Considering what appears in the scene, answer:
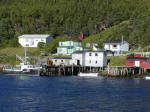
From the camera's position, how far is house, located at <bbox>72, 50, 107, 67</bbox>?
95375 mm

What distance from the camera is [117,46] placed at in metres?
113

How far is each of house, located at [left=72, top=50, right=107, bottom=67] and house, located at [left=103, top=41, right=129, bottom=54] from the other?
53.7 ft

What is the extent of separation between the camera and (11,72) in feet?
316

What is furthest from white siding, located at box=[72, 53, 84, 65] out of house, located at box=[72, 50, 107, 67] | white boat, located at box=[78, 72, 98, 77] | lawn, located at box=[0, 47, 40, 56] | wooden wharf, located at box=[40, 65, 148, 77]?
lawn, located at box=[0, 47, 40, 56]

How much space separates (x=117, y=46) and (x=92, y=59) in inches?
746

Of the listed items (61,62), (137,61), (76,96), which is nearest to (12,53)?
(61,62)

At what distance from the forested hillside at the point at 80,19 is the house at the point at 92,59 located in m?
30.5

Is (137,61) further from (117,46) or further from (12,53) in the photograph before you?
(12,53)

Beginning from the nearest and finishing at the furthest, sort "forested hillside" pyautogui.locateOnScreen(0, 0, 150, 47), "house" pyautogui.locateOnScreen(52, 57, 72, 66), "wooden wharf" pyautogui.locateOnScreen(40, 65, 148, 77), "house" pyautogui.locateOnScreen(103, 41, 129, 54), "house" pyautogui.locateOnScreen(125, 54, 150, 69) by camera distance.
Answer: "wooden wharf" pyautogui.locateOnScreen(40, 65, 148, 77) → "house" pyautogui.locateOnScreen(125, 54, 150, 69) → "house" pyautogui.locateOnScreen(52, 57, 72, 66) → "house" pyautogui.locateOnScreen(103, 41, 129, 54) → "forested hillside" pyautogui.locateOnScreen(0, 0, 150, 47)

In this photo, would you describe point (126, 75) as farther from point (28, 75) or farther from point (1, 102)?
point (1, 102)

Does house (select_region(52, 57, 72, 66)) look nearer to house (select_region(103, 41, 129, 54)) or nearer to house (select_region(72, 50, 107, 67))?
house (select_region(72, 50, 107, 67))

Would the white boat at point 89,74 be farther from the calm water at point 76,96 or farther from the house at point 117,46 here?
the house at point 117,46

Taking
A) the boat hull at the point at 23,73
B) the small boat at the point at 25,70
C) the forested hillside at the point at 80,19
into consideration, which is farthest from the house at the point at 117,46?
the boat hull at the point at 23,73

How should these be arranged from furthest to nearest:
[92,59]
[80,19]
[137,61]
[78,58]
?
[80,19]
[78,58]
[92,59]
[137,61]
